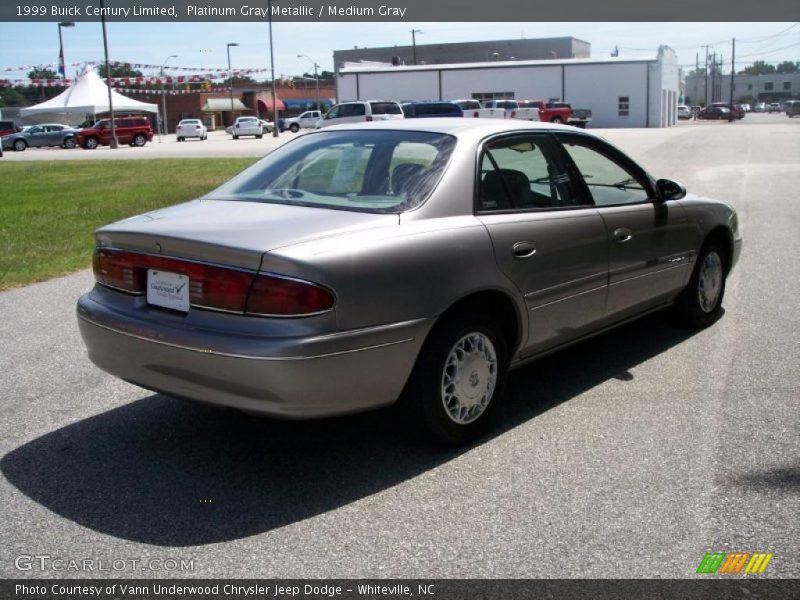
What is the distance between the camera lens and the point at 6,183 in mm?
22078

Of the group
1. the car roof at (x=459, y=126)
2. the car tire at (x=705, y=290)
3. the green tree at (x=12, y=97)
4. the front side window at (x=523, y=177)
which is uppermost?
the green tree at (x=12, y=97)

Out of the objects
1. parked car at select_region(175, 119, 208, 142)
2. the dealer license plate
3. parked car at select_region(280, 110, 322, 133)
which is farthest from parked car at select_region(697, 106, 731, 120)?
the dealer license plate

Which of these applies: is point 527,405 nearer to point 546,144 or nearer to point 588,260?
point 588,260

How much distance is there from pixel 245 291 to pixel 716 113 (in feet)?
296

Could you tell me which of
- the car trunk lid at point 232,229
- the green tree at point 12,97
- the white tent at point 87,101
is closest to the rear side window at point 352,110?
the white tent at point 87,101

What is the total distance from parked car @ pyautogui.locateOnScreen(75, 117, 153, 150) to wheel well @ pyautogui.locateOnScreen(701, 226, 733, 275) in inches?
1940

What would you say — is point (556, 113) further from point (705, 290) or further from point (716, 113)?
point (705, 290)

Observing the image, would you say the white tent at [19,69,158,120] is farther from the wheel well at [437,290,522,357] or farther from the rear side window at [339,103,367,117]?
the wheel well at [437,290,522,357]

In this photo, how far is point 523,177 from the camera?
4.87m

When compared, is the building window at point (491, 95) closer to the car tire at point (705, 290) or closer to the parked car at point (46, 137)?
the parked car at point (46, 137)

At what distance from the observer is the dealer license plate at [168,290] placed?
3.86 m

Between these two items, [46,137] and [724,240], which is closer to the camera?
[724,240]

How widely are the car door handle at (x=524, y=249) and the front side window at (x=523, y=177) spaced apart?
0.23m

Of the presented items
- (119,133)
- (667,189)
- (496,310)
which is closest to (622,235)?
(667,189)
